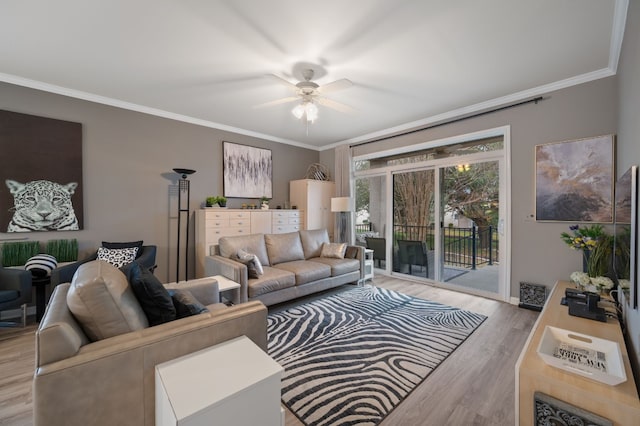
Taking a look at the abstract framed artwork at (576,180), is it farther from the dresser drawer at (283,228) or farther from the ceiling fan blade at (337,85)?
the dresser drawer at (283,228)

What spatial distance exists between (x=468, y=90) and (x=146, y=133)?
4473 mm

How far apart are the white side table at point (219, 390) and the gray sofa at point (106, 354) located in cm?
7

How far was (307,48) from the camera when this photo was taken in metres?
2.47

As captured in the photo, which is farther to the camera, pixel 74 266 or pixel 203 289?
pixel 74 266

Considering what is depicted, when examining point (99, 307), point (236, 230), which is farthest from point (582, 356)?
point (236, 230)

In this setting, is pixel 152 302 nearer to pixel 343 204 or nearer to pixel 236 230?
pixel 236 230

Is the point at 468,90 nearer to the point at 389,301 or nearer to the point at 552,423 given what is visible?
the point at 389,301

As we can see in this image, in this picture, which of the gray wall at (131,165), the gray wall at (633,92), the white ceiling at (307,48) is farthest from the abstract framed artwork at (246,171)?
the gray wall at (633,92)

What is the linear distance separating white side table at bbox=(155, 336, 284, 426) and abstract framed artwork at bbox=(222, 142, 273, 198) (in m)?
3.82

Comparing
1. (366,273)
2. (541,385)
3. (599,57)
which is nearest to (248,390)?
(541,385)

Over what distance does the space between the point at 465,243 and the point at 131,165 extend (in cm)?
515

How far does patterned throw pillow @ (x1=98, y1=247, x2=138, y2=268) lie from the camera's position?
3291 millimetres

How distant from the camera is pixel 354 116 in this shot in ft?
13.9

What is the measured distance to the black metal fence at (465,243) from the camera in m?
3.92
